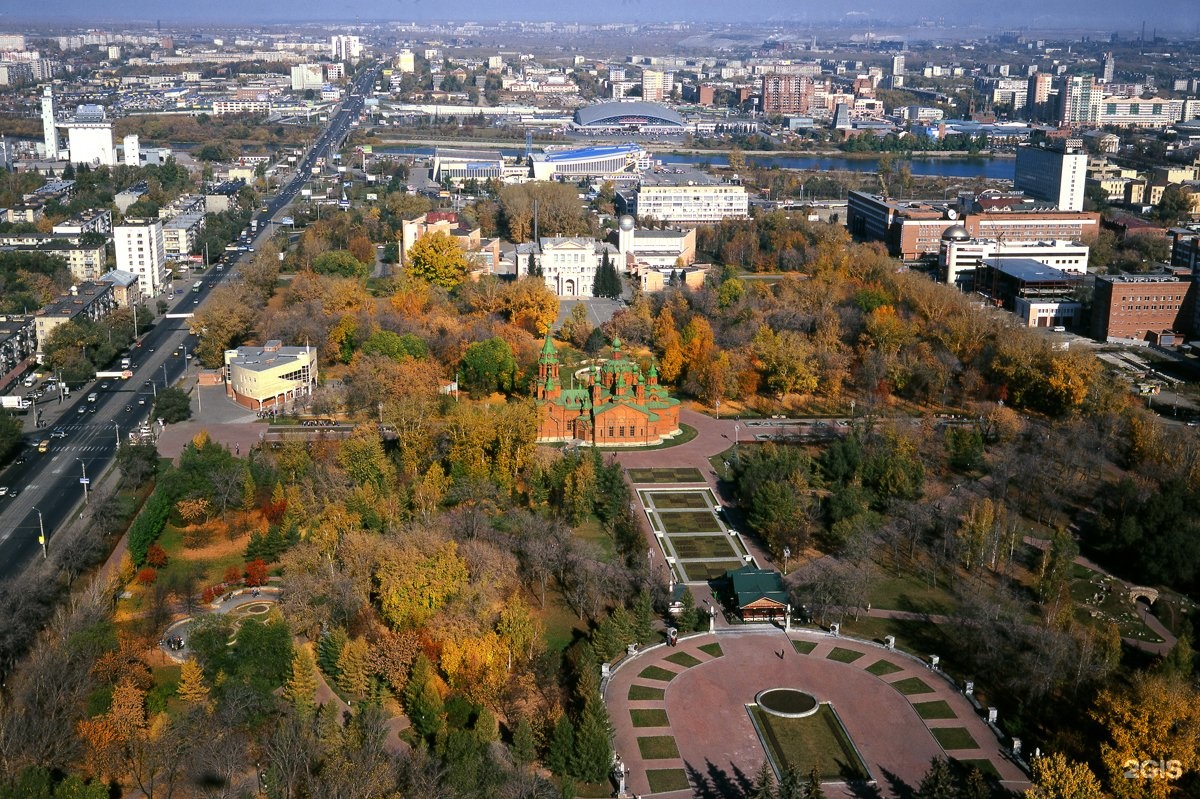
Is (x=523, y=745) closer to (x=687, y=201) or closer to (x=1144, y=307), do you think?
(x=1144, y=307)

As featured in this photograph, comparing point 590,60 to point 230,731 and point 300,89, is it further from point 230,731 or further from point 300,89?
point 230,731

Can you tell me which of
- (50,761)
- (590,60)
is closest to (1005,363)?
(50,761)

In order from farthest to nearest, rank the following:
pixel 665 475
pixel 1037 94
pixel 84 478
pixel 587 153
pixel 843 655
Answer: pixel 1037 94 → pixel 587 153 → pixel 665 475 → pixel 84 478 → pixel 843 655

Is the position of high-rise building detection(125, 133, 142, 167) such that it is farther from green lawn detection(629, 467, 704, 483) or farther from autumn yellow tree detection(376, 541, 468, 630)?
autumn yellow tree detection(376, 541, 468, 630)

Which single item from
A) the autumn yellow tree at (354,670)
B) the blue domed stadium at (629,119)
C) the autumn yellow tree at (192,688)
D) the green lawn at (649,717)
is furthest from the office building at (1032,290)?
the blue domed stadium at (629,119)

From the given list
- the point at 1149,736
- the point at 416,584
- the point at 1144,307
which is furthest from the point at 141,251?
the point at 1149,736

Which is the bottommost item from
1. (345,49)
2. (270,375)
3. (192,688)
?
(192,688)

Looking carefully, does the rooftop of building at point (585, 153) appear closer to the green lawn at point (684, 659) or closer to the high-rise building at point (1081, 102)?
the high-rise building at point (1081, 102)
